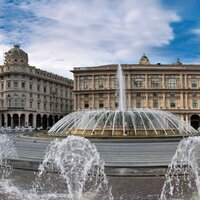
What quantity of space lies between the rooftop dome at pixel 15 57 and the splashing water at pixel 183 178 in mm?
57836

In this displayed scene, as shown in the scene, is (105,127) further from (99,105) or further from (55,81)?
(55,81)

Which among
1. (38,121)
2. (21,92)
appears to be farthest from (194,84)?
(38,121)

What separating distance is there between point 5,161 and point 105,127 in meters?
12.1

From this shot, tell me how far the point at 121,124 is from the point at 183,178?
13650mm

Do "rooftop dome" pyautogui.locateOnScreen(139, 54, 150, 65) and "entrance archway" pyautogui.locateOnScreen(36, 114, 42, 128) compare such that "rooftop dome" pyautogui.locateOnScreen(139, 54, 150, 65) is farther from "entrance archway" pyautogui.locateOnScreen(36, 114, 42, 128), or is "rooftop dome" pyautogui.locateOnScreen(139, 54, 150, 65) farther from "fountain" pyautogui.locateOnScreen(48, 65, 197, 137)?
"fountain" pyautogui.locateOnScreen(48, 65, 197, 137)

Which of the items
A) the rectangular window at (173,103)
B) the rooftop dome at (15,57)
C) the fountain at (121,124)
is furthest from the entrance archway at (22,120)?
the fountain at (121,124)

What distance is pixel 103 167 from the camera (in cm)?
1066

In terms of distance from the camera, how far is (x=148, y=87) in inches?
2330

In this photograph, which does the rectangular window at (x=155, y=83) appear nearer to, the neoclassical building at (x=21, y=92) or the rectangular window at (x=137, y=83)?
the rectangular window at (x=137, y=83)

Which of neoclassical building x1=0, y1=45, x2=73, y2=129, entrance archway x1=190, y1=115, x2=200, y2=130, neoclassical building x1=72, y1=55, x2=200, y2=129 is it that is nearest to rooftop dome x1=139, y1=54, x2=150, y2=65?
neoclassical building x1=72, y1=55, x2=200, y2=129

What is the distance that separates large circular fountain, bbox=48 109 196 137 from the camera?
2371 cm

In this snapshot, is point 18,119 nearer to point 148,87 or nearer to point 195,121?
point 148,87

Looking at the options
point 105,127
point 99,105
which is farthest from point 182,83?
point 105,127

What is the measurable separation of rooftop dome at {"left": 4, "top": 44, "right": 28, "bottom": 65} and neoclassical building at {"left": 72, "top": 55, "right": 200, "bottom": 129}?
14009mm
